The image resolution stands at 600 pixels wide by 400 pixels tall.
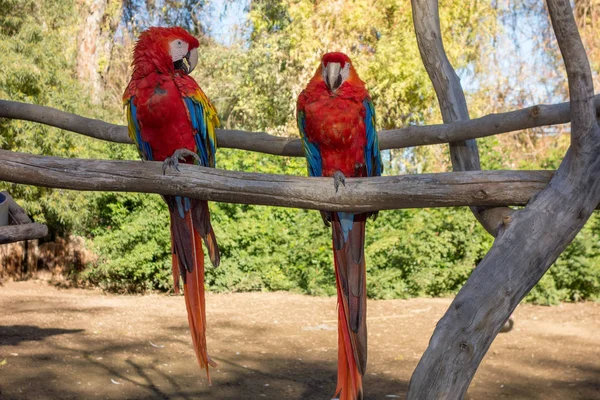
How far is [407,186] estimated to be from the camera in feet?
6.11

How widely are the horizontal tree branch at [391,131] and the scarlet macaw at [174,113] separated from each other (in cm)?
43

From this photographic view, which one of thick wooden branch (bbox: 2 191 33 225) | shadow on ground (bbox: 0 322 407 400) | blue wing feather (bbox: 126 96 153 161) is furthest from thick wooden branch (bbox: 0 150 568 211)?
shadow on ground (bbox: 0 322 407 400)

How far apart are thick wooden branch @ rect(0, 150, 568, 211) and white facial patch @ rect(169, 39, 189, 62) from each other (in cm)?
47

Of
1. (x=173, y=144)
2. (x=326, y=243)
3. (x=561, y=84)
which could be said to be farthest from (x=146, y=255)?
(x=561, y=84)

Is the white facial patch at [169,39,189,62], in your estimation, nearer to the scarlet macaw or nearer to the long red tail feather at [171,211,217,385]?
the scarlet macaw

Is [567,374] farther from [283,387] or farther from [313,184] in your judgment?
[313,184]

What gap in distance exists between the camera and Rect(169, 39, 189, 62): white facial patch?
2.26m

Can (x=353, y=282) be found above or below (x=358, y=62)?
below

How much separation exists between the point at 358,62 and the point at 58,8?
4085 millimetres

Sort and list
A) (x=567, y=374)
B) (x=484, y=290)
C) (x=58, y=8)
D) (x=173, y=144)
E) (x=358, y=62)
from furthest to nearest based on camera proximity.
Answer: (x=358, y=62)
(x=58, y=8)
(x=567, y=374)
(x=173, y=144)
(x=484, y=290)

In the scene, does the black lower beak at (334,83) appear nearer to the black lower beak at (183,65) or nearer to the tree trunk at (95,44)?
the black lower beak at (183,65)

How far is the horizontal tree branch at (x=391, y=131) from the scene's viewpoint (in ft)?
7.89

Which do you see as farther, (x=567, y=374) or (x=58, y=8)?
(x=58, y=8)

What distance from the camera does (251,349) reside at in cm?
532
